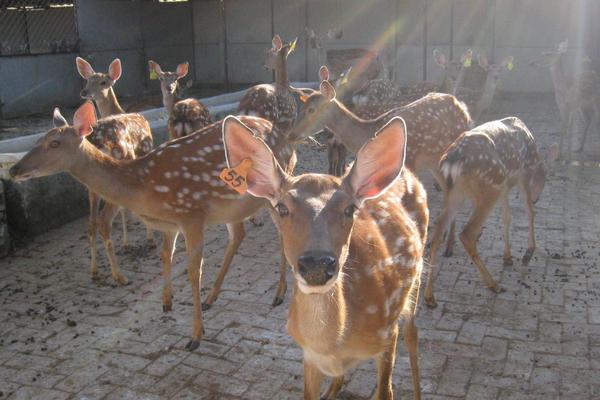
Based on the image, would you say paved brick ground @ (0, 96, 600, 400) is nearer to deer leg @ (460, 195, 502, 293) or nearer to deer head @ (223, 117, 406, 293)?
deer leg @ (460, 195, 502, 293)

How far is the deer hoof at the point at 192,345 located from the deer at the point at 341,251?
5.16 ft

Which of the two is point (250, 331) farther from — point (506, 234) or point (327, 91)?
point (327, 91)

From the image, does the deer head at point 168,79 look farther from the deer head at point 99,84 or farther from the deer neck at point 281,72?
the deer neck at point 281,72

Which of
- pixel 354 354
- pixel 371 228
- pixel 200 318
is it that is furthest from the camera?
pixel 200 318

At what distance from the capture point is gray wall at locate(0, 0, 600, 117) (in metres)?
16.1

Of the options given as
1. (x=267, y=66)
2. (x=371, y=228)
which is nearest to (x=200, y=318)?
(x=371, y=228)

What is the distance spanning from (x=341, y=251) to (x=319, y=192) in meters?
0.28

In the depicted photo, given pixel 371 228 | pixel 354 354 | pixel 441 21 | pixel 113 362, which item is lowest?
pixel 113 362

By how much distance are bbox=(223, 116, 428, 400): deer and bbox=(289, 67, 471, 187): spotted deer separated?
143 inches

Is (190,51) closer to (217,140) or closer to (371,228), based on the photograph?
(217,140)

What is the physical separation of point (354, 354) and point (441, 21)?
17303 mm

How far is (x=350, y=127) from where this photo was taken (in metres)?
7.43

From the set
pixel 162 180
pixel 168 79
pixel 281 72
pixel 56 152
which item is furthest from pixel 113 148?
pixel 281 72

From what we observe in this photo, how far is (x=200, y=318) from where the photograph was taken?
489cm
